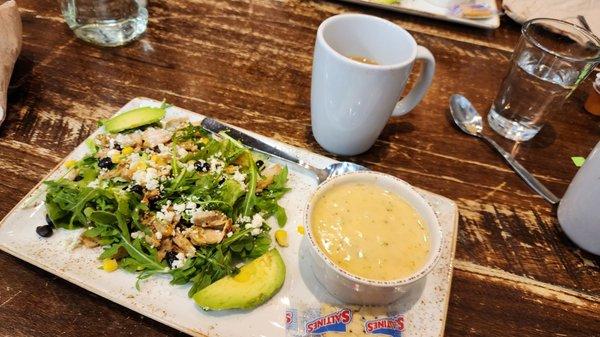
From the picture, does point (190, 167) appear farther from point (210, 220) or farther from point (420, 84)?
point (420, 84)

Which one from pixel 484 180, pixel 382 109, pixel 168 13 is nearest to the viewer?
pixel 382 109

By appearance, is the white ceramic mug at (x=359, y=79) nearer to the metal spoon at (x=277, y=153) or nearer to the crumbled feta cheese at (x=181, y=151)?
the metal spoon at (x=277, y=153)

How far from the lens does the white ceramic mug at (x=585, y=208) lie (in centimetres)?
116

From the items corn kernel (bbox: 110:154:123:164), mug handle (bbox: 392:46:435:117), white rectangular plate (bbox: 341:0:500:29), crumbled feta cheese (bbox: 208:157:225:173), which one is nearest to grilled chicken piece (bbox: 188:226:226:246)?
crumbled feta cheese (bbox: 208:157:225:173)

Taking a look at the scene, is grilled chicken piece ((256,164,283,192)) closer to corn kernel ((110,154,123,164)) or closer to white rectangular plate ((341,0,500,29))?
corn kernel ((110,154,123,164))

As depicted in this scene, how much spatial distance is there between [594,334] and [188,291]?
101 cm

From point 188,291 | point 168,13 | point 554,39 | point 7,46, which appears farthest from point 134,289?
point 554,39

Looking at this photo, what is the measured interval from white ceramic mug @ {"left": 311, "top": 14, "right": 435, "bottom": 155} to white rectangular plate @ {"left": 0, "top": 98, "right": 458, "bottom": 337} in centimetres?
40

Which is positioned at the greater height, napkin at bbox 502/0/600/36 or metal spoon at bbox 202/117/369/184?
napkin at bbox 502/0/600/36

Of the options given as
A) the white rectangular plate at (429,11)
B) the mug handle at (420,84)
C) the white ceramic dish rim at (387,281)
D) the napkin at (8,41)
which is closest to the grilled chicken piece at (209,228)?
the white ceramic dish rim at (387,281)

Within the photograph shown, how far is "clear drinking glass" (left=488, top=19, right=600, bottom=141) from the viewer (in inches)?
58.6

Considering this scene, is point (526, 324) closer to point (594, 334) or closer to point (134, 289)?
point (594, 334)

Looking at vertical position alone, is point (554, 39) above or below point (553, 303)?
above

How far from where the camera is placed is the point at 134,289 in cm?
99
